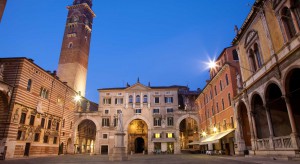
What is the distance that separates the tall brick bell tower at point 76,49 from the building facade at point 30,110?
527 inches

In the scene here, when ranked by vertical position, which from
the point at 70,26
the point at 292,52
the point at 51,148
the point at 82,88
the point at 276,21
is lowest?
the point at 51,148

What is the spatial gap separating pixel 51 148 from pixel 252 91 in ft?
100

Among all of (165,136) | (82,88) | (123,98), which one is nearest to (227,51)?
(165,136)

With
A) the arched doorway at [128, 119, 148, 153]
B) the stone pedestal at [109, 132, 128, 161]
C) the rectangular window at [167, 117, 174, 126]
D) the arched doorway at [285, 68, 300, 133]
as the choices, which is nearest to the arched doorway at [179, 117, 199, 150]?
the rectangular window at [167, 117, 174, 126]

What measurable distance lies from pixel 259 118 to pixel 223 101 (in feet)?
29.7

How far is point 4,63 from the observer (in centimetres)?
2622

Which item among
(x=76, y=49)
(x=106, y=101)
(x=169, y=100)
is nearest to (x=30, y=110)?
(x=106, y=101)

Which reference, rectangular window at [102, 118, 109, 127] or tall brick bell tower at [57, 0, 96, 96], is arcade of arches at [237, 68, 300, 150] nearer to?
rectangular window at [102, 118, 109, 127]

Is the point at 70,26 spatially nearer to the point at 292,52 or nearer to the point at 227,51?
the point at 227,51

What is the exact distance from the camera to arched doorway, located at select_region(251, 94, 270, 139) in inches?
644

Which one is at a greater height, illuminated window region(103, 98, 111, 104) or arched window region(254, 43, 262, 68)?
illuminated window region(103, 98, 111, 104)

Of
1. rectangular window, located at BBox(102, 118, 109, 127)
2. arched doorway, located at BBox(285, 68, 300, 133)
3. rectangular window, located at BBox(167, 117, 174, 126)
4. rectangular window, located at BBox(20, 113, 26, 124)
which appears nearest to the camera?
arched doorway, located at BBox(285, 68, 300, 133)

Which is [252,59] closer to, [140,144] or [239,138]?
[239,138]

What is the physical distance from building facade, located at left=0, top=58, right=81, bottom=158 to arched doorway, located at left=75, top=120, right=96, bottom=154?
669cm
